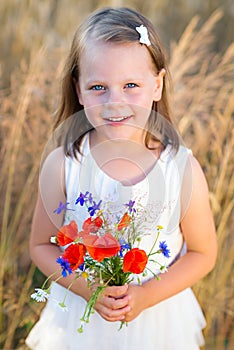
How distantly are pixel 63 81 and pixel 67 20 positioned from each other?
6.89ft

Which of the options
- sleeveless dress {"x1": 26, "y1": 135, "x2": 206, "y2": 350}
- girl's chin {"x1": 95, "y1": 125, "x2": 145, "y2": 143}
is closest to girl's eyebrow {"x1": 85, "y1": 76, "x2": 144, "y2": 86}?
girl's chin {"x1": 95, "y1": 125, "x2": 145, "y2": 143}

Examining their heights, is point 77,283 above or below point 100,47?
below

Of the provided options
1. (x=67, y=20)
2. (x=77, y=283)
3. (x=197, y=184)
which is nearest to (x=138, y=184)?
(x=197, y=184)

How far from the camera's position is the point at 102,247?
1264mm

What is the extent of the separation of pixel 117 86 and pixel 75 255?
1.56 ft

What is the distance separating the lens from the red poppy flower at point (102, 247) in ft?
4.14

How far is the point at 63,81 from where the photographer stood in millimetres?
1795

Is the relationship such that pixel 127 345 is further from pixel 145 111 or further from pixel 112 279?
pixel 145 111

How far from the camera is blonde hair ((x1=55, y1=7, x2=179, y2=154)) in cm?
162

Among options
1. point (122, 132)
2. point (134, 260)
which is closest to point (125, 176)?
point (122, 132)

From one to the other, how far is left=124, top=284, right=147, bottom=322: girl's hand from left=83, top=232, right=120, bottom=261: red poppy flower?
0.99 ft

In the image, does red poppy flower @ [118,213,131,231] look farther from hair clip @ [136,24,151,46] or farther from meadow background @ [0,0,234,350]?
meadow background @ [0,0,234,350]

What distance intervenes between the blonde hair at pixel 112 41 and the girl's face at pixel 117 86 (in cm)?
3

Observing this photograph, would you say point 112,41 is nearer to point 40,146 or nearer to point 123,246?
point 123,246
